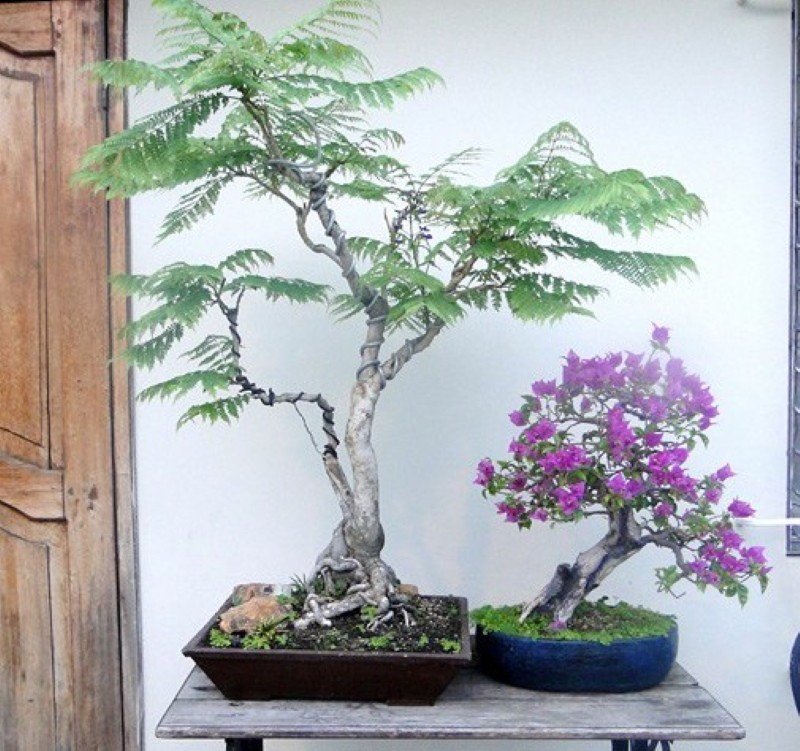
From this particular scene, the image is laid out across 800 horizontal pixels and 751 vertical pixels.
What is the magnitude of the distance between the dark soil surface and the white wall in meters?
0.45

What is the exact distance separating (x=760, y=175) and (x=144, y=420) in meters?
1.32

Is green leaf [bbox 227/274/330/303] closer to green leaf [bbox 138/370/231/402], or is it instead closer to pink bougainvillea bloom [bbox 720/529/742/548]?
green leaf [bbox 138/370/231/402]

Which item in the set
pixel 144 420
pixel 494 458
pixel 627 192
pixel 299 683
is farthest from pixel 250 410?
pixel 627 192

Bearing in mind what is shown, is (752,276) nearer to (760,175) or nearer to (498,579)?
(760,175)

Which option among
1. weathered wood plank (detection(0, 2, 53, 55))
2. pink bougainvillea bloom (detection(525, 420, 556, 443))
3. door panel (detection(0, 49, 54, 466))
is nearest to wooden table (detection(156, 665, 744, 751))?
pink bougainvillea bloom (detection(525, 420, 556, 443))

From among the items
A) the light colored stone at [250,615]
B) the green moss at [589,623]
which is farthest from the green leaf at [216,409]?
the green moss at [589,623]

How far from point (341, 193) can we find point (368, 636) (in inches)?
27.1

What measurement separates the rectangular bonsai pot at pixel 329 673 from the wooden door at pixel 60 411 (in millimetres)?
618

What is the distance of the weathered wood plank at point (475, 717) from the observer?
1.46 metres

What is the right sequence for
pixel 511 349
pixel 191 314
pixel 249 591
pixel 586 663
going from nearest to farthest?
1. pixel 191 314
2. pixel 586 663
3. pixel 249 591
4. pixel 511 349

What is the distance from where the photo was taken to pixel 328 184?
156cm

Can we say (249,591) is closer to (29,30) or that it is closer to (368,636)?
(368,636)

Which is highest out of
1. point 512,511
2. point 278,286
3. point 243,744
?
point 278,286

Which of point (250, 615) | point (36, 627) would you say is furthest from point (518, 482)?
point (36, 627)
